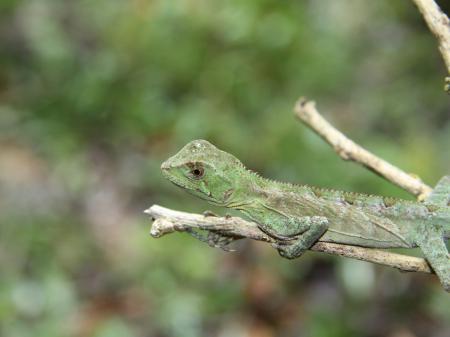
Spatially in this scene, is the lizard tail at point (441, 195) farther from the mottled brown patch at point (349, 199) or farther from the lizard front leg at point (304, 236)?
the lizard front leg at point (304, 236)

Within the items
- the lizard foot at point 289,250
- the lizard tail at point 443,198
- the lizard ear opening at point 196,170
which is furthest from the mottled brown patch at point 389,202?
the lizard ear opening at point 196,170

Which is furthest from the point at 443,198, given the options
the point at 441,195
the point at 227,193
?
the point at 227,193

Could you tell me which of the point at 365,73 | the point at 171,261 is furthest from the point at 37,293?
the point at 365,73

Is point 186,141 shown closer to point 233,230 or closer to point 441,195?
point 441,195

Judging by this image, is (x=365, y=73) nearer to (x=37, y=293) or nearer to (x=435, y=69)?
(x=435, y=69)

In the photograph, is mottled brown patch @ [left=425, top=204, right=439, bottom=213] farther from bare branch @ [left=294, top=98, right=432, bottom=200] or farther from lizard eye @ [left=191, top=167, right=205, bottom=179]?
lizard eye @ [left=191, top=167, right=205, bottom=179]

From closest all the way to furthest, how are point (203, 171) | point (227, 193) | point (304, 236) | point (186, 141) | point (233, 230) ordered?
point (233, 230) → point (304, 236) → point (203, 171) → point (227, 193) → point (186, 141)
